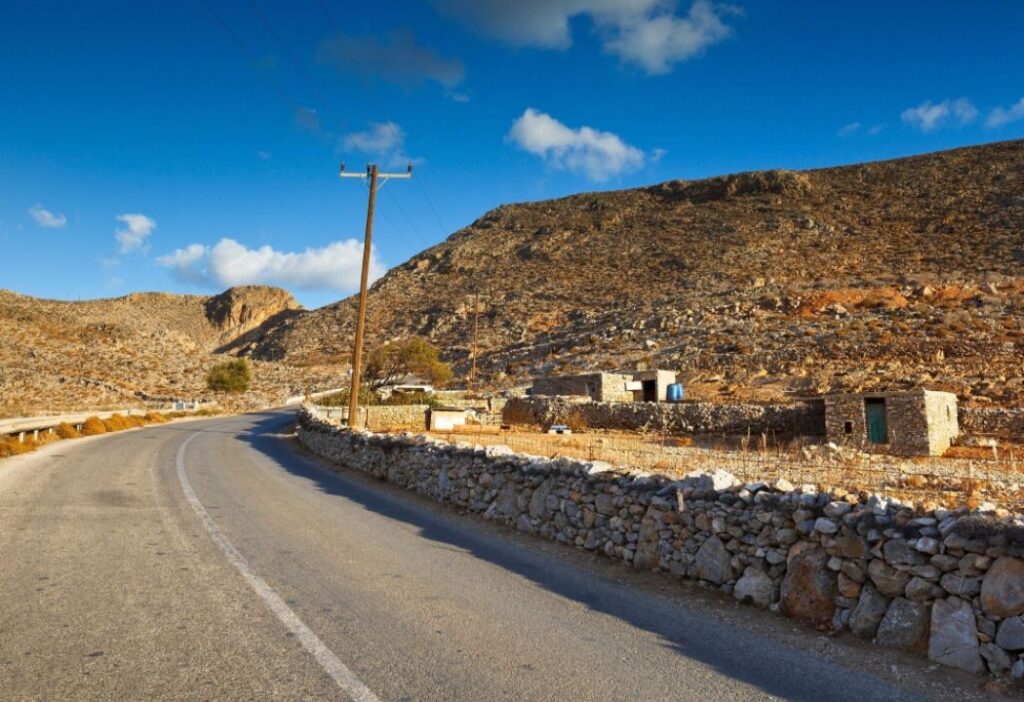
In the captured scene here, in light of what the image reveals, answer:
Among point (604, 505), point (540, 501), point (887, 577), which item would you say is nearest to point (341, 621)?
point (604, 505)

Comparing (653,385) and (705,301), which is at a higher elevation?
(705,301)

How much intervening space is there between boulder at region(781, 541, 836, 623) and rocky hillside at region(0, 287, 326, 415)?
37.8 metres

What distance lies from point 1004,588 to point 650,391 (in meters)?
30.6

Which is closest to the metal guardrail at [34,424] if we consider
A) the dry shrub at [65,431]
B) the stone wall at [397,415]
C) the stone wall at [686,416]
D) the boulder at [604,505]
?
the dry shrub at [65,431]

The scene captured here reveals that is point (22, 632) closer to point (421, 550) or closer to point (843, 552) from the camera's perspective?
point (421, 550)

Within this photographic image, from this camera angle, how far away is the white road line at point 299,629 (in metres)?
4.19

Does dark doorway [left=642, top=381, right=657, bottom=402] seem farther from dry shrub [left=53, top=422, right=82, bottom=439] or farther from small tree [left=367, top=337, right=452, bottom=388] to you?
dry shrub [left=53, top=422, right=82, bottom=439]

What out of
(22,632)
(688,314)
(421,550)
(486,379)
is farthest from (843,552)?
(688,314)

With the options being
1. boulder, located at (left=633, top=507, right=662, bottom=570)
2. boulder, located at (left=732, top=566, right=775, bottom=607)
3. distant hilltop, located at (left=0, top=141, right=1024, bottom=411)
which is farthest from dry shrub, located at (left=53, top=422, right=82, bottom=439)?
boulder, located at (left=732, top=566, right=775, bottom=607)

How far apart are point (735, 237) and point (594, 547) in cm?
7908

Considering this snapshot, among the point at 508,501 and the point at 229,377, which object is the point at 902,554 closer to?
the point at 508,501

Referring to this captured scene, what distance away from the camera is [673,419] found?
27469 mm

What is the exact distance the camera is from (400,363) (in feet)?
168

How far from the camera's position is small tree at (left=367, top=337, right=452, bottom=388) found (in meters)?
50.6
